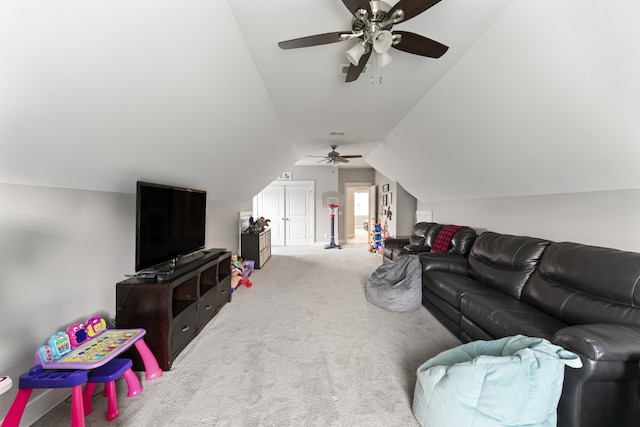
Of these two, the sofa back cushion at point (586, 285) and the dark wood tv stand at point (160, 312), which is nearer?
the sofa back cushion at point (586, 285)

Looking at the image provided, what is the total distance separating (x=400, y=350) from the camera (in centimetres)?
235

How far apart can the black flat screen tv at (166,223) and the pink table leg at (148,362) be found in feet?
1.83

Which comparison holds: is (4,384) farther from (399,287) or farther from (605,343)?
(399,287)

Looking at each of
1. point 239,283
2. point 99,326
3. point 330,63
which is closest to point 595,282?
point 330,63

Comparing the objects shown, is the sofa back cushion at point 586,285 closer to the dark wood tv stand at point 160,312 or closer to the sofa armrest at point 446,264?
the sofa armrest at point 446,264

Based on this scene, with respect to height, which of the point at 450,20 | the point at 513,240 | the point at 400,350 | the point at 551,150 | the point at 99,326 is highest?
the point at 450,20

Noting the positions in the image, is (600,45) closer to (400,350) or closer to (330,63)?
(330,63)

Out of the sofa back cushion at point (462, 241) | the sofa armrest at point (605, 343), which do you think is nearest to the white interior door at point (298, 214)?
the sofa back cushion at point (462, 241)

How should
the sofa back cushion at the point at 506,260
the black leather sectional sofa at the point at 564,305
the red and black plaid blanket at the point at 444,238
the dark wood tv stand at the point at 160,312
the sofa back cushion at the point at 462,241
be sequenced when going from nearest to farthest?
the black leather sectional sofa at the point at 564,305 → the dark wood tv stand at the point at 160,312 → the sofa back cushion at the point at 506,260 → the sofa back cushion at the point at 462,241 → the red and black plaid blanket at the point at 444,238

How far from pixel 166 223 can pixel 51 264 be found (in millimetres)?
819

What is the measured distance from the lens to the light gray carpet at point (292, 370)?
1626 millimetres

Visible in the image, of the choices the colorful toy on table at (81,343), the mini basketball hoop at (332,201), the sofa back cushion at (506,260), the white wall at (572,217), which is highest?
the mini basketball hoop at (332,201)

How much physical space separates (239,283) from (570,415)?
393 centimetres

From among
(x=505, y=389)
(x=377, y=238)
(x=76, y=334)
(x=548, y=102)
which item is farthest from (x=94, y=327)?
(x=377, y=238)
